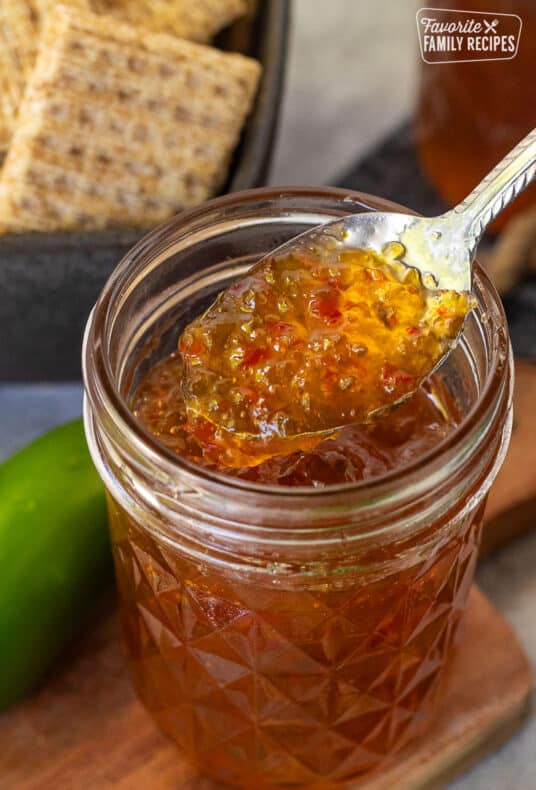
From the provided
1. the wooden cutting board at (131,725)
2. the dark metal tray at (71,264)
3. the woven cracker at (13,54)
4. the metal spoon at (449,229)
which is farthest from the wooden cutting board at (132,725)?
the woven cracker at (13,54)

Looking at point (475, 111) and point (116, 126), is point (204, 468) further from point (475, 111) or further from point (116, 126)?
point (475, 111)

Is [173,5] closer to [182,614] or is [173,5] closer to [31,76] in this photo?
[31,76]

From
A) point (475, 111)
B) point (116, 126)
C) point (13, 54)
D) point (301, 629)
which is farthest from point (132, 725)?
point (475, 111)

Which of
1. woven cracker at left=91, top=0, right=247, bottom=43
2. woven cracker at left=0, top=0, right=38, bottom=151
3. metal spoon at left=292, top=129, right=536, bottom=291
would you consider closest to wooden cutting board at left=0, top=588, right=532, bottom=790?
metal spoon at left=292, top=129, right=536, bottom=291

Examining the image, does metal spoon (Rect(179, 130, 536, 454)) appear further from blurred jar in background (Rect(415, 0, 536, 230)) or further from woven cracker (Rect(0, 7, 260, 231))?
blurred jar in background (Rect(415, 0, 536, 230))

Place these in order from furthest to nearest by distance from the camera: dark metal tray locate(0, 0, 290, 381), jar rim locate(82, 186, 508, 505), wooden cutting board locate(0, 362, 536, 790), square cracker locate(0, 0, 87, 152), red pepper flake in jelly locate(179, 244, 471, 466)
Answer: square cracker locate(0, 0, 87, 152)
dark metal tray locate(0, 0, 290, 381)
wooden cutting board locate(0, 362, 536, 790)
red pepper flake in jelly locate(179, 244, 471, 466)
jar rim locate(82, 186, 508, 505)

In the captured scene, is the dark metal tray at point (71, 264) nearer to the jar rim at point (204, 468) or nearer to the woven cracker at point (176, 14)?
the woven cracker at point (176, 14)
